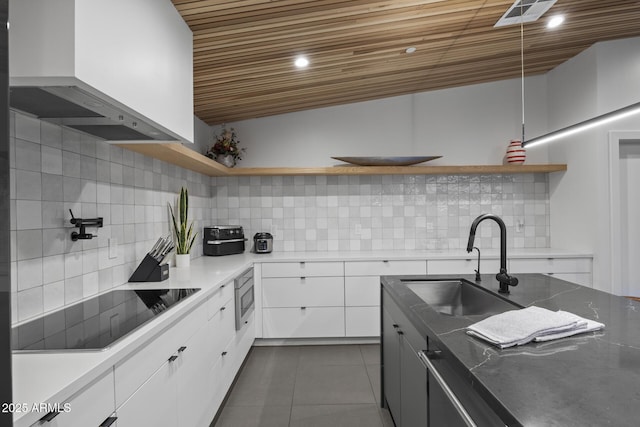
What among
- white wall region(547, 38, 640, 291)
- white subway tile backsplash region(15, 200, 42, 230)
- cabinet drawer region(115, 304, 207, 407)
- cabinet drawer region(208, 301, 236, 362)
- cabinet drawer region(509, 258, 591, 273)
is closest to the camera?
cabinet drawer region(115, 304, 207, 407)

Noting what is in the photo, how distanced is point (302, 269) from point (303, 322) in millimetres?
518

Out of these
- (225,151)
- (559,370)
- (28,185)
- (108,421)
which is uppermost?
(225,151)

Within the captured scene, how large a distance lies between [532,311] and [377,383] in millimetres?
1828

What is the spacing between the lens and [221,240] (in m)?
3.65

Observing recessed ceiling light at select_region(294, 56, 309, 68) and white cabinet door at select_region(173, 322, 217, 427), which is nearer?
white cabinet door at select_region(173, 322, 217, 427)

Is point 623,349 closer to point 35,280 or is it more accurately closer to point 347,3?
point 347,3

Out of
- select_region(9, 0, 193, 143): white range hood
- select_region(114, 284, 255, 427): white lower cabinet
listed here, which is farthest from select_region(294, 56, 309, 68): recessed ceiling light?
select_region(114, 284, 255, 427): white lower cabinet

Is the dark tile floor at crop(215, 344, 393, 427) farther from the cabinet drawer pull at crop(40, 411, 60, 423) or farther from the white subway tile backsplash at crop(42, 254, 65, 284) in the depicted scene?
the cabinet drawer pull at crop(40, 411, 60, 423)

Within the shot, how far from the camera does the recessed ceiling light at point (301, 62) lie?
2640 mm

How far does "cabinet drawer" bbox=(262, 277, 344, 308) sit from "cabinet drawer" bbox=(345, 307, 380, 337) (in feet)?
0.51

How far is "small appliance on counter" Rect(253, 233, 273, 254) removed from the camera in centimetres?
383

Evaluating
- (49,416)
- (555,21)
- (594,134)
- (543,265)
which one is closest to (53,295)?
(49,416)

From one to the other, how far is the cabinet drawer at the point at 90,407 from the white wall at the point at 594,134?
391 centimetres

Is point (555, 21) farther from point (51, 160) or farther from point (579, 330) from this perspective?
point (51, 160)
